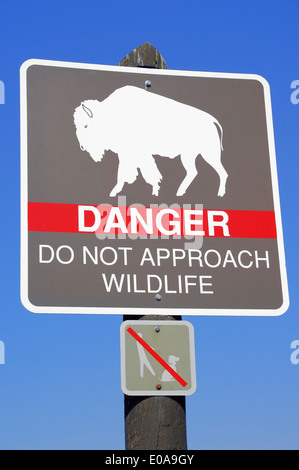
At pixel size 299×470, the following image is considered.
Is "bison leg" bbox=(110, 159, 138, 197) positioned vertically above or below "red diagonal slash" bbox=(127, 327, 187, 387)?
above

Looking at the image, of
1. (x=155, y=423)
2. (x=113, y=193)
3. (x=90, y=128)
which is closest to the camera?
(x=155, y=423)

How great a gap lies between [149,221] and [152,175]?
0.30 meters

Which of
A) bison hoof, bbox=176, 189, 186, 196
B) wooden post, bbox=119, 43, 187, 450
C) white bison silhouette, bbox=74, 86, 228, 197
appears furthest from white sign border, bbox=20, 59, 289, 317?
bison hoof, bbox=176, 189, 186, 196

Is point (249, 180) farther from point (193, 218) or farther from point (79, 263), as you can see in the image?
point (79, 263)

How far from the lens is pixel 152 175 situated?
16.2 feet

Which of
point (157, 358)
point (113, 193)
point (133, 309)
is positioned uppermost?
point (113, 193)

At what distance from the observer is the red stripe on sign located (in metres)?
4.69

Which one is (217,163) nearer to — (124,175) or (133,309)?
(124,175)

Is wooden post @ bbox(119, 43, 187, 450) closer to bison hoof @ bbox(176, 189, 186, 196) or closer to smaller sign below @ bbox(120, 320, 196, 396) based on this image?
smaller sign below @ bbox(120, 320, 196, 396)

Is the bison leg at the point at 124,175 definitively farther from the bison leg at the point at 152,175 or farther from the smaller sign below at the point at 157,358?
the smaller sign below at the point at 157,358

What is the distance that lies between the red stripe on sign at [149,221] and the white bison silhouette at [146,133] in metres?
0.16

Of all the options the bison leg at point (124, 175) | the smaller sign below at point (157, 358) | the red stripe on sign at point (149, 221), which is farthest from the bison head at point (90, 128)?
the smaller sign below at point (157, 358)

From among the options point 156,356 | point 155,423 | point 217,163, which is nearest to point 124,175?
point 217,163

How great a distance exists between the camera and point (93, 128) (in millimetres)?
4953
